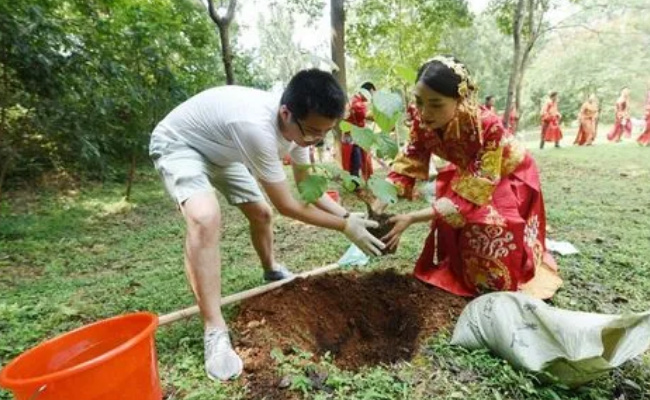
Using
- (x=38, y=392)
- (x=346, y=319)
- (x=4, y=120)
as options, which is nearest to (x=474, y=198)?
(x=346, y=319)

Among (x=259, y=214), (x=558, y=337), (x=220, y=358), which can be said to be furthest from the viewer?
(x=259, y=214)

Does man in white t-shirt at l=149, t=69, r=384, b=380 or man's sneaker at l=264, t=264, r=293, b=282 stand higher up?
man in white t-shirt at l=149, t=69, r=384, b=380

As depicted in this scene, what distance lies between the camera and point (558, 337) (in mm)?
1663

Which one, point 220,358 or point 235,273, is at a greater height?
point 220,358

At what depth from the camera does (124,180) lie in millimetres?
7863

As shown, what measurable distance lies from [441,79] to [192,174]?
117 cm

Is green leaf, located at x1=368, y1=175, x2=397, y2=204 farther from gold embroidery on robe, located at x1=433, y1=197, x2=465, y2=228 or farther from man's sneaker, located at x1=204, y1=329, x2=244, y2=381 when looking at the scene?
man's sneaker, located at x1=204, y1=329, x2=244, y2=381

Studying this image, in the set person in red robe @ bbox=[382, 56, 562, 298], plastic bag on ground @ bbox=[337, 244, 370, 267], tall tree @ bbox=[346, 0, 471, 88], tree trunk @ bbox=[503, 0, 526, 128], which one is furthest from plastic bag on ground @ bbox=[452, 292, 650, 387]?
tree trunk @ bbox=[503, 0, 526, 128]

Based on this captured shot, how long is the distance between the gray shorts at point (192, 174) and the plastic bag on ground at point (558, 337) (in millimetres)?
1311

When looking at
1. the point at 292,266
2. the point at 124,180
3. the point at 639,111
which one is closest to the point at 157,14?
the point at 124,180

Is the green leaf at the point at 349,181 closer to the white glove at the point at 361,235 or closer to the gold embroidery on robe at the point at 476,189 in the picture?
the white glove at the point at 361,235

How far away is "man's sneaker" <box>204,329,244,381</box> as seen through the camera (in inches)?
68.6

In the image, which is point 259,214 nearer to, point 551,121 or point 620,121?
point 551,121

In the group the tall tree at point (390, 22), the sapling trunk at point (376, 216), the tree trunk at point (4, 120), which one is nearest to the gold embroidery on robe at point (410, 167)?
the sapling trunk at point (376, 216)
